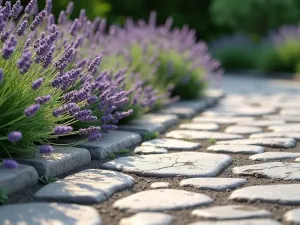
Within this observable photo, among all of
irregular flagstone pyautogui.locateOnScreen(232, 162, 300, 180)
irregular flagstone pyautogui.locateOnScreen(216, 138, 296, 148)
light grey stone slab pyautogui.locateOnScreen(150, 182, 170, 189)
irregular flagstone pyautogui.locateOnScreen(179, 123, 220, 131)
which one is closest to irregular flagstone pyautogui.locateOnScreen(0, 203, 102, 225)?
light grey stone slab pyautogui.locateOnScreen(150, 182, 170, 189)

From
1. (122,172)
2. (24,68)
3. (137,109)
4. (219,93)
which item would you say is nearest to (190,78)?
(219,93)

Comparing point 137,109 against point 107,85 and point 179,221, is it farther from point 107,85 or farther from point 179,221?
point 179,221

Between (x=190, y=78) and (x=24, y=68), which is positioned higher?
(x=24, y=68)

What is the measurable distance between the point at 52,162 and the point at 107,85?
1052 millimetres

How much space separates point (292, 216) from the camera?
90.0 inches

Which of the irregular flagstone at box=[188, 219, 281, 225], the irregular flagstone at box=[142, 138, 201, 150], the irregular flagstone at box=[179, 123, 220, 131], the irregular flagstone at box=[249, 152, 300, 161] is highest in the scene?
the irregular flagstone at box=[188, 219, 281, 225]

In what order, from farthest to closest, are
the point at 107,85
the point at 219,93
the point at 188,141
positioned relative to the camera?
the point at 219,93, the point at 188,141, the point at 107,85

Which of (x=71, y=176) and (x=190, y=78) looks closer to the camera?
(x=71, y=176)

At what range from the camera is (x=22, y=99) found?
292cm

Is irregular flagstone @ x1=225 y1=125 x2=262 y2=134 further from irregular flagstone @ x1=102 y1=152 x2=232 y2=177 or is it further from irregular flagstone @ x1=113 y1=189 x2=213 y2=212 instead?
irregular flagstone @ x1=113 y1=189 x2=213 y2=212

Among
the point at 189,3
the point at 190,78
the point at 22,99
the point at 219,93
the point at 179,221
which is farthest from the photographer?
the point at 189,3

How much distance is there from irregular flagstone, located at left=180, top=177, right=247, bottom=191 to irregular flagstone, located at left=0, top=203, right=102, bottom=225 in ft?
2.07

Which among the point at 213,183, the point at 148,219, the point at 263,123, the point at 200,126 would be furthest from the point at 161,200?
the point at 263,123

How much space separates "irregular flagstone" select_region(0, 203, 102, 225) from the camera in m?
2.22
